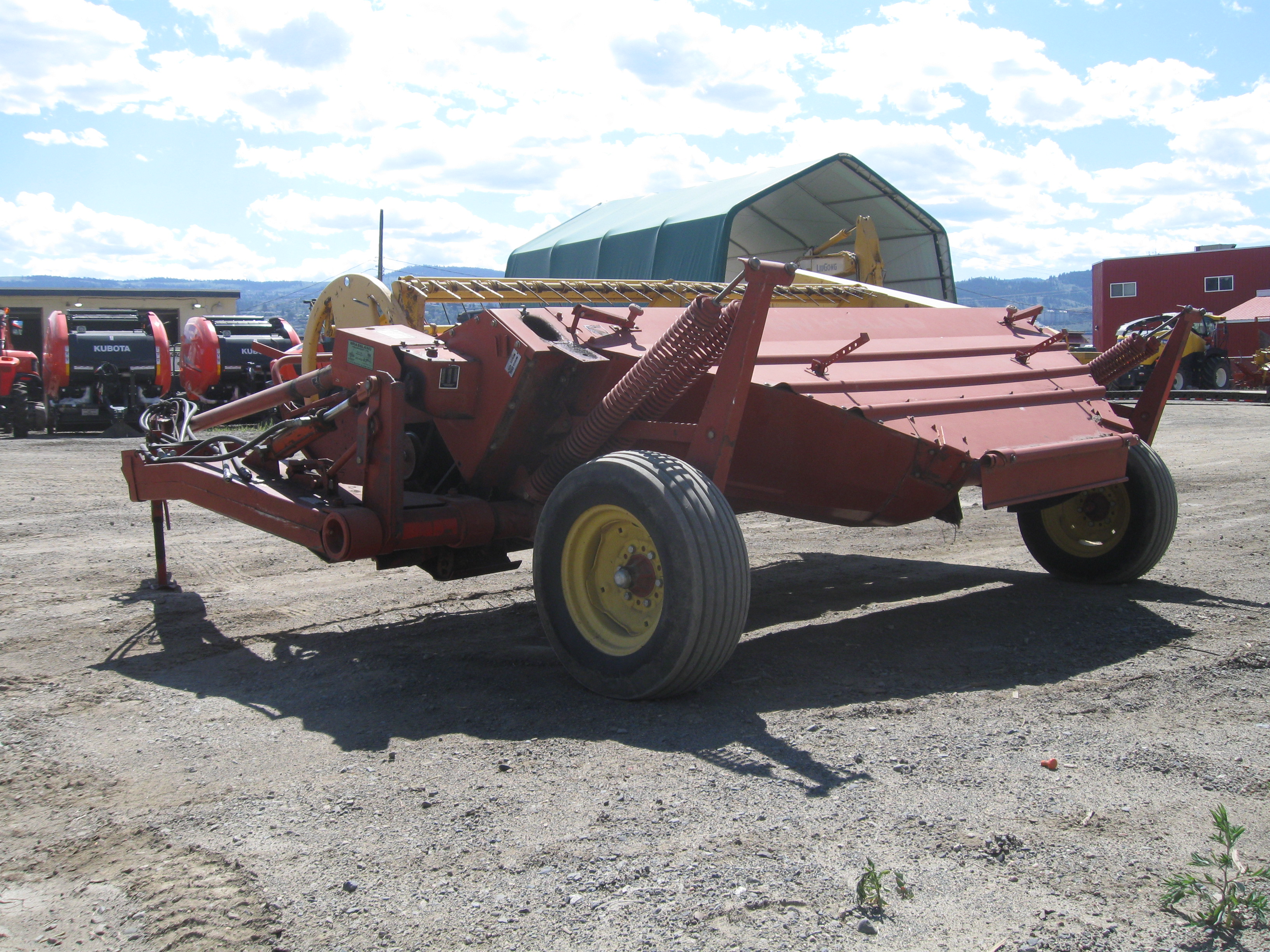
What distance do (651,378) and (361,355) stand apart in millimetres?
1830

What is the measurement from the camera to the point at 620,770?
3412 mm

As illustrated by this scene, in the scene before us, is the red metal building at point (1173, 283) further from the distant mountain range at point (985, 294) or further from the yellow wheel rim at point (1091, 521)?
the yellow wheel rim at point (1091, 521)

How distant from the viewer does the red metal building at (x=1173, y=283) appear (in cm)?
3331

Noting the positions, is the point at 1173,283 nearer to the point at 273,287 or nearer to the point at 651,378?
the point at 651,378

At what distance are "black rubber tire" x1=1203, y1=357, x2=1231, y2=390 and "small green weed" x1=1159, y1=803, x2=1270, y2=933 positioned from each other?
86.8 ft

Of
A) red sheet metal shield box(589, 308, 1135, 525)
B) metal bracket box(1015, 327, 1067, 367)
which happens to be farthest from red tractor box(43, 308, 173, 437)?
metal bracket box(1015, 327, 1067, 367)

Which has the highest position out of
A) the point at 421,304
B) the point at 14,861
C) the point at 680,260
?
the point at 680,260

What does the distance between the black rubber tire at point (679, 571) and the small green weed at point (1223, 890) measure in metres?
1.61

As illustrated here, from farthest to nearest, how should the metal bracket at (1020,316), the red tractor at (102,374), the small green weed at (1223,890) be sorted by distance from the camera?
the red tractor at (102,374), the metal bracket at (1020,316), the small green weed at (1223,890)

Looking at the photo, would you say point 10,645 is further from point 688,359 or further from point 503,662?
point 688,359

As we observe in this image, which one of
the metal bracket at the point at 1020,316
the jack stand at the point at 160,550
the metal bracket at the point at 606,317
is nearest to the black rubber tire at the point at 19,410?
the jack stand at the point at 160,550

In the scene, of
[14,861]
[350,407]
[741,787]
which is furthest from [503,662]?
[14,861]

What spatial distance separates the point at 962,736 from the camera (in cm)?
366

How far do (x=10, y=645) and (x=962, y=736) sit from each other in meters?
4.26
